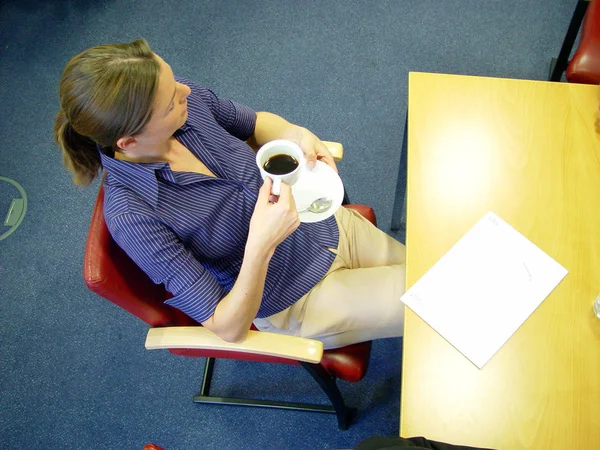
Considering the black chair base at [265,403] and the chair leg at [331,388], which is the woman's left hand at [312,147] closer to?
the chair leg at [331,388]

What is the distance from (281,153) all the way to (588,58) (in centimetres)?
123

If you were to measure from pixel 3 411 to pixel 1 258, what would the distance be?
1.99ft

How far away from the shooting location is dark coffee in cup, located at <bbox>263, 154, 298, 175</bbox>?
962mm

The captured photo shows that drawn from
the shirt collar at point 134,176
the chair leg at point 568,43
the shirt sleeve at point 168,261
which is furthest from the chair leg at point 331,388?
the chair leg at point 568,43

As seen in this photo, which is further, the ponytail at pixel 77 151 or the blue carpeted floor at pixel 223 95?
the blue carpeted floor at pixel 223 95

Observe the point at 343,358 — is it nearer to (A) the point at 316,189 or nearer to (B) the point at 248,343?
(B) the point at 248,343

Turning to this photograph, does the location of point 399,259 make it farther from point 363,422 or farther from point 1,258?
point 1,258

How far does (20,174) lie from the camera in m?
2.11

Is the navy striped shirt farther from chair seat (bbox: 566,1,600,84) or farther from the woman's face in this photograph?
chair seat (bbox: 566,1,600,84)

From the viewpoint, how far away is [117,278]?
917 millimetres

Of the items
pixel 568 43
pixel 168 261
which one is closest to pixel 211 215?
pixel 168 261

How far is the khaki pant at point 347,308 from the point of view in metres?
1.13

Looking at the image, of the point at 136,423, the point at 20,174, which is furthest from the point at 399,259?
the point at 20,174

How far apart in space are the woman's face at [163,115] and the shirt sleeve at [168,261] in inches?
6.3
